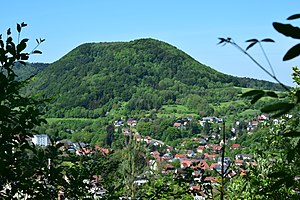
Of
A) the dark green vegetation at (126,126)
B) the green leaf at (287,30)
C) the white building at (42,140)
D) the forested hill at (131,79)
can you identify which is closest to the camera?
the green leaf at (287,30)

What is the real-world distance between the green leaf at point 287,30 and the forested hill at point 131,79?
8698 centimetres

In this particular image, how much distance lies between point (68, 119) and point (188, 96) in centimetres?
2877

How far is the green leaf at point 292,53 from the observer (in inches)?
30.6

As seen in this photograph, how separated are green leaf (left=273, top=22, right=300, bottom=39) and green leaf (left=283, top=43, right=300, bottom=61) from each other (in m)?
0.02

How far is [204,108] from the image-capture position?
295 ft

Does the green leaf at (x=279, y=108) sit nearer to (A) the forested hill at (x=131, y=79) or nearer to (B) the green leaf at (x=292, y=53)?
(B) the green leaf at (x=292, y=53)

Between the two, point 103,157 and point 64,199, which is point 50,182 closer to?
point 64,199

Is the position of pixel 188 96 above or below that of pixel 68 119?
above

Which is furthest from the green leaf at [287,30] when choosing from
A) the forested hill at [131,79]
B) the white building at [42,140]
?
the forested hill at [131,79]

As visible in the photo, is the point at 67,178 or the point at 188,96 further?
the point at 188,96

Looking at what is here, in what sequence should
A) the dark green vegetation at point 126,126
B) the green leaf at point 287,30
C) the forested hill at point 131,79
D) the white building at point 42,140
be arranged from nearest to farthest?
1. the green leaf at point 287,30
2. the dark green vegetation at point 126,126
3. the white building at point 42,140
4. the forested hill at point 131,79

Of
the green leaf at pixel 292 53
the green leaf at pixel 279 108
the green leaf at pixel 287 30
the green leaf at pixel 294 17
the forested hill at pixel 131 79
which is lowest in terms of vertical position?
the green leaf at pixel 279 108

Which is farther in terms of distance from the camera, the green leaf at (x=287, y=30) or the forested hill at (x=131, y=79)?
the forested hill at (x=131, y=79)

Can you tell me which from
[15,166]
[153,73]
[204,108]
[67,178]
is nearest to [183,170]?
[67,178]
